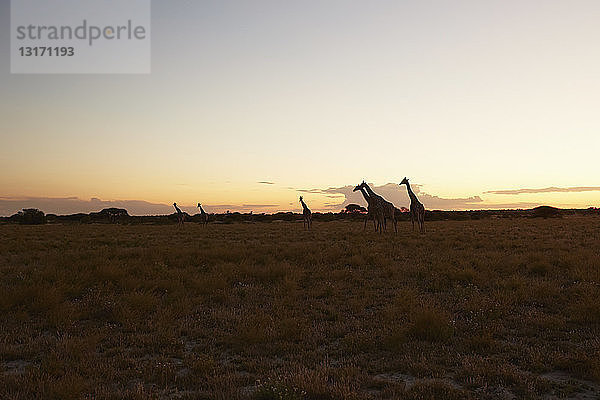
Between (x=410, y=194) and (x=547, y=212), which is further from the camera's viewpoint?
(x=547, y=212)

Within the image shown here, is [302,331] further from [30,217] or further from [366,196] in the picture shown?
[30,217]

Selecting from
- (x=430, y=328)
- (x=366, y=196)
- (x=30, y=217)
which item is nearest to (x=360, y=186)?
(x=366, y=196)

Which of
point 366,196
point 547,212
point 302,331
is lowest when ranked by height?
point 302,331

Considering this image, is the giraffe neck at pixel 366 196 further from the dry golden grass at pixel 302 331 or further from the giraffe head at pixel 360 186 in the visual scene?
the dry golden grass at pixel 302 331

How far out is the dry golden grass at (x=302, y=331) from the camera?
565 centimetres

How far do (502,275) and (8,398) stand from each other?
1209 centimetres

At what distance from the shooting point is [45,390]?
5398 millimetres

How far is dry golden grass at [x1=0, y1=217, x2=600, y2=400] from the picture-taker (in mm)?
5648

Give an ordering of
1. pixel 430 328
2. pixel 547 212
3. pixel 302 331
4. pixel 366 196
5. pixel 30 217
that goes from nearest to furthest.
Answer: pixel 430 328 < pixel 302 331 < pixel 366 196 < pixel 30 217 < pixel 547 212

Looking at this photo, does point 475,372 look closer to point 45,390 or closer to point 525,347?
point 525,347

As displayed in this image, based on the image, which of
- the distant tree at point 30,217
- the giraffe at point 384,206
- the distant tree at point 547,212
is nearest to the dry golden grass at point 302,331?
the giraffe at point 384,206

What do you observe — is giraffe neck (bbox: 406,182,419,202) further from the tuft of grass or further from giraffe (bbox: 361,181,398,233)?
the tuft of grass

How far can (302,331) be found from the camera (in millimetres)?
7812

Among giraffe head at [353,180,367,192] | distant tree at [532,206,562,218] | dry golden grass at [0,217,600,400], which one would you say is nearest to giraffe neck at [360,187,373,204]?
giraffe head at [353,180,367,192]
